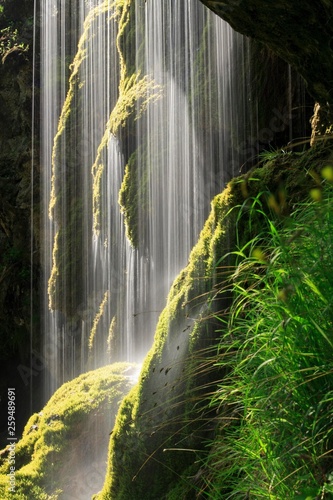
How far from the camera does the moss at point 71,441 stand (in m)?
5.67

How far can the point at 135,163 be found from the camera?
754cm

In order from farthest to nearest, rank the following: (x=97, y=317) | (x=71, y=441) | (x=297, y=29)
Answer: (x=97, y=317) → (x=71, y=441) → (x=297, y=29)

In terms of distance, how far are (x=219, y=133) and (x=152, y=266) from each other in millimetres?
1653

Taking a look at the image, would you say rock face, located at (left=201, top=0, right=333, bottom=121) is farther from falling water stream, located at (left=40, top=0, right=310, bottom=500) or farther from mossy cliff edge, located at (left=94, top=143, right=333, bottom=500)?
falling water stream, located at (left=40, top=0, right=310, bottom=500)

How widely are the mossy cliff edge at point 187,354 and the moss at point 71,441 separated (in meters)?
1.67

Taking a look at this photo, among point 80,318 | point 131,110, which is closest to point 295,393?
point 131,110

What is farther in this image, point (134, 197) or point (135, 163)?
point (135, 163)

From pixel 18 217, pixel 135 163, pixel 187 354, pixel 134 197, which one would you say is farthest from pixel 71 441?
pixel 18 217

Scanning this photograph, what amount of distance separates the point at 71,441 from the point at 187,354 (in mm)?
2826

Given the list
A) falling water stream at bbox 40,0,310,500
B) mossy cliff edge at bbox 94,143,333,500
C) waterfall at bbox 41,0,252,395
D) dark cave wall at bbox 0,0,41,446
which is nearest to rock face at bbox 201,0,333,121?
mossy cliff edge at bbox 94,143,333,500

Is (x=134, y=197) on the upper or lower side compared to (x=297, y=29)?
lower

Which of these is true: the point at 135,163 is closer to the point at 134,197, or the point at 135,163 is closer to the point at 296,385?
the point at 134,197

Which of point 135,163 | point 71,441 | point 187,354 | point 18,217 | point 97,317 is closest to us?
point 187,354

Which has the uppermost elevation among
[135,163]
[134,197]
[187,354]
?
[135,163]
